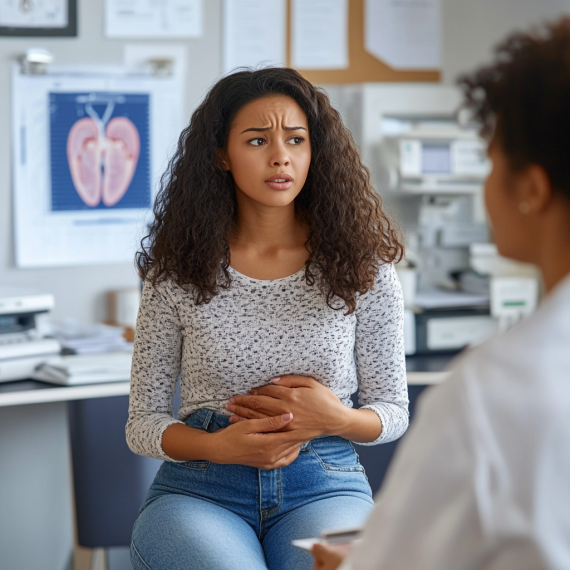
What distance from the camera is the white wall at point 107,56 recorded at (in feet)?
7.76

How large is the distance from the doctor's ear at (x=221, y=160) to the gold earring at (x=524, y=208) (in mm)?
804

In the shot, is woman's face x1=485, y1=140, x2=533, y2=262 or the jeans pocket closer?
woman's face x1=485, y1=140, x2=533, y2=262

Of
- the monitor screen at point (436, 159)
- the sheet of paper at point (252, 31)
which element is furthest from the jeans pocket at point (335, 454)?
the sheet of paper at point (252, 31)

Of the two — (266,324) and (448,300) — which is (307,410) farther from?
(448,300)

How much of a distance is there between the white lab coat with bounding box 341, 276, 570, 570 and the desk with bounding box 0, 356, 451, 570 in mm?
1511

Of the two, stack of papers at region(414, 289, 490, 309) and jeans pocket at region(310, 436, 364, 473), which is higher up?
stack of papers at region(414, 289, 490, 309)

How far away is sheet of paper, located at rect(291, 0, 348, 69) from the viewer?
258 centimetres

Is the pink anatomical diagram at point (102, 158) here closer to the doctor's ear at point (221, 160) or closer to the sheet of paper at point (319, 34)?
the sheet of paper at point (319, 34)

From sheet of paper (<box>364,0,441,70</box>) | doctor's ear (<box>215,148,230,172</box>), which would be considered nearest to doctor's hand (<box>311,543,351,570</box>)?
doctor's ear (<box>215,148,230,172</box>)

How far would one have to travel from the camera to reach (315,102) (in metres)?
1.43

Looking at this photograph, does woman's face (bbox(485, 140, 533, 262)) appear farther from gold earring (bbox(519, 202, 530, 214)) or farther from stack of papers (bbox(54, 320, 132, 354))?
stack of papers (bbox(54, 320, 132, 354))

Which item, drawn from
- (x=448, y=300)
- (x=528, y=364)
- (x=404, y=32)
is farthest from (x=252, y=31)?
(x=528, y=364)

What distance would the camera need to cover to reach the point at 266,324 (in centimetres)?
139

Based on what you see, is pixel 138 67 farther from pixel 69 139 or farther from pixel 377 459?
pixel 377 459
